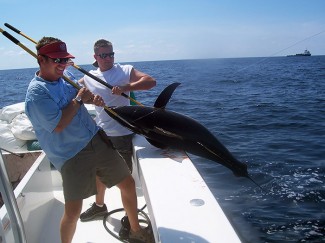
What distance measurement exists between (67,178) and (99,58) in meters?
1.51

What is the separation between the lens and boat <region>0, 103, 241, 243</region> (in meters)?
2.11

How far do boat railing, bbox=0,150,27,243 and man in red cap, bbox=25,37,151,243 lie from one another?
4.15 ft

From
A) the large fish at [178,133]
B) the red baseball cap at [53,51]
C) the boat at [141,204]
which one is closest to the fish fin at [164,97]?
the large fish at [178,133]

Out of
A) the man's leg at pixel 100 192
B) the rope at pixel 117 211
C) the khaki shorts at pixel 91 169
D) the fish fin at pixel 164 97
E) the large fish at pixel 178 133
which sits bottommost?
the rope at pixel 117 211

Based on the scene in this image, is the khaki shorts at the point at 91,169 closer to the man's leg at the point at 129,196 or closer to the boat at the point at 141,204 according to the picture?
the man's leg at the point at 129,196

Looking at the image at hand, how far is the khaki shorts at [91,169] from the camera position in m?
2.91

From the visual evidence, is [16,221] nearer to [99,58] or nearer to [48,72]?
[48,72]

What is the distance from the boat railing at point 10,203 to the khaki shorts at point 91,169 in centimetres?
147

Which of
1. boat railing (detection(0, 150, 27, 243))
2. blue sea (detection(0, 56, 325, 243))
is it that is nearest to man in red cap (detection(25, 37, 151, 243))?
boat railing (detection(0, 150, 27, 243))

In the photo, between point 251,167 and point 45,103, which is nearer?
point 45,103

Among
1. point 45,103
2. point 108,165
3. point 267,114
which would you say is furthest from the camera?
point 267,114

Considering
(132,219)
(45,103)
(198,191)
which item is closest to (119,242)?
(132,219)

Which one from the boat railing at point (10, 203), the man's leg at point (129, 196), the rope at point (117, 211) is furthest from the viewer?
the rope at point (117, 211)

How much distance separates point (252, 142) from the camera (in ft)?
33.1
